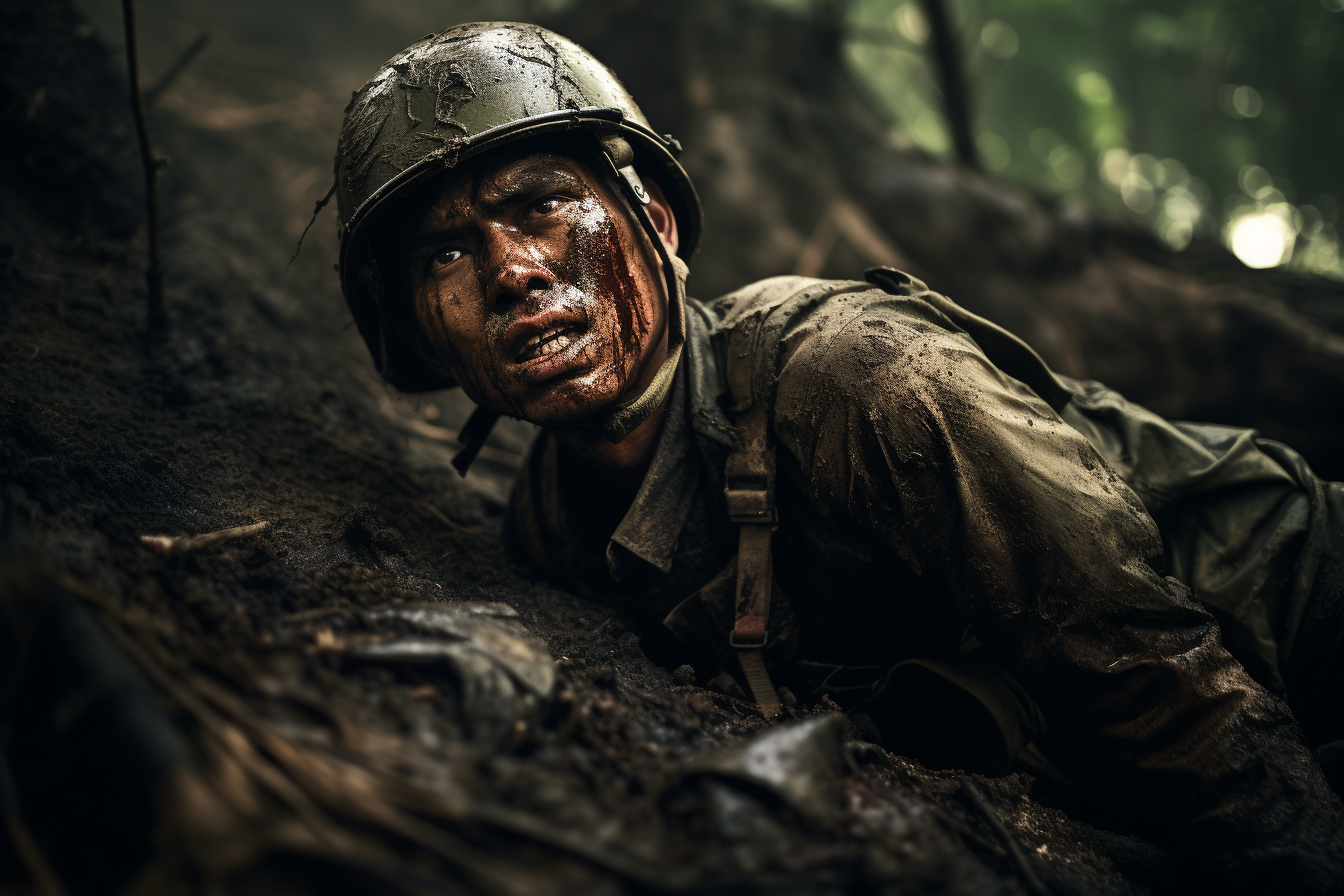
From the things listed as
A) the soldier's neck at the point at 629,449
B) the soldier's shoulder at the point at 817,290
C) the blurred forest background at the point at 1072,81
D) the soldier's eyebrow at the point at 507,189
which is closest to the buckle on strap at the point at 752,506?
the soldier's neck at the point at 629,449

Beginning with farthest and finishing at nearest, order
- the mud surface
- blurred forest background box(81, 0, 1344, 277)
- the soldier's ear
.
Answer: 1. blurred forest background box(81, 0, 1344, 277)
2. the soldier's ear
3. the mud surface

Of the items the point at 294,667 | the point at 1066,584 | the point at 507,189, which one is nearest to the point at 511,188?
the point at 507,189

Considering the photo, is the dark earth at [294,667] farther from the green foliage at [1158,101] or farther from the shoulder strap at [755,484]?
the green foliage at [1158,101]

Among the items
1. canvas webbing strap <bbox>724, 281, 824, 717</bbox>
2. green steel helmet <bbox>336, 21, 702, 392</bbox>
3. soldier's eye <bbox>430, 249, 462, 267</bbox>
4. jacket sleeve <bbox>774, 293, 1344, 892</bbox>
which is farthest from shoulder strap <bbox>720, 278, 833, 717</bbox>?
soldier's eye <bbox>430, 249, 462, 267</bbox>

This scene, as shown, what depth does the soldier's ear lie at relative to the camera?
2.38 meters

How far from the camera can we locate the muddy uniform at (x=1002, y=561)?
5.05 feet

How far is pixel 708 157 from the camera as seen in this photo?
525 centimetres

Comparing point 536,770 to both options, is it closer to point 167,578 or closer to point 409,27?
point 167,578

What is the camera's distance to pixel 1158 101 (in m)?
9.78

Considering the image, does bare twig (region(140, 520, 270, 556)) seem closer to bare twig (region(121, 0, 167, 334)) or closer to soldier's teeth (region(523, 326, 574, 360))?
soldier's teeth (region(523, 326, 574, 360))

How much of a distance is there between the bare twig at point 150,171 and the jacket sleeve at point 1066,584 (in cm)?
224

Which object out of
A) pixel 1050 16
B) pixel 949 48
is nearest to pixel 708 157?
pixel 949 48

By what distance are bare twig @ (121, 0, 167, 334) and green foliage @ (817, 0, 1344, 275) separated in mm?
5062

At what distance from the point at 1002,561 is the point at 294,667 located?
143 cm
